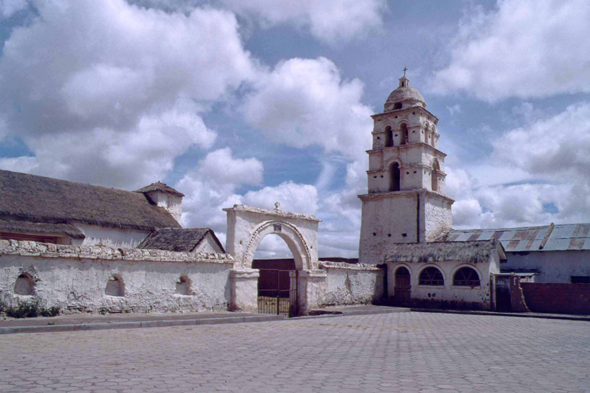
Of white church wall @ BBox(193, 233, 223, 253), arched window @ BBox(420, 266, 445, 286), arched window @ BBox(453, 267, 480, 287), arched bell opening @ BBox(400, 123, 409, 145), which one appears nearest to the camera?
white church wall @ BBox(193, 233, 223, 253)

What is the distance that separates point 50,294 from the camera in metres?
10.8

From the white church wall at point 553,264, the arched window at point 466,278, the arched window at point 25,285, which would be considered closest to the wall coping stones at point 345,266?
the arched window at point 466,278

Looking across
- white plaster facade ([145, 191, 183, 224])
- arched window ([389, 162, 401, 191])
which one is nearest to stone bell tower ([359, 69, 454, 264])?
arched window ([389, 162, 401, 191])

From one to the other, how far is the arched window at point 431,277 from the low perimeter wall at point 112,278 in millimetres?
10721

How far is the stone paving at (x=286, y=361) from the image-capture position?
17.3 feet

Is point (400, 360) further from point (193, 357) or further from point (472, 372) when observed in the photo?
point (193, 357)

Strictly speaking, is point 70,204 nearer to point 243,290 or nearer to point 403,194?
point 243,290

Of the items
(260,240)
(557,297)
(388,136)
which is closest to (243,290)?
(260,240)

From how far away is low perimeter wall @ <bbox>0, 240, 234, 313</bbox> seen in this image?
34.3ft

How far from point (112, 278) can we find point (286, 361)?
6.84 metres

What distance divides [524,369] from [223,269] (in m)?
9.79

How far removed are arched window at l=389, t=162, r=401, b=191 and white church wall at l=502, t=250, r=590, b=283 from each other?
752 centimetres

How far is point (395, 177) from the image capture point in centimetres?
2972

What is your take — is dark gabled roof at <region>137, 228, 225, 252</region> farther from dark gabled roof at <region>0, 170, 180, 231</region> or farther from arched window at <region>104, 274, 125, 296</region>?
arched window at <region>104, 274, 125, 296</region>
